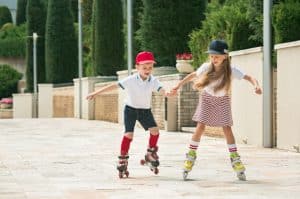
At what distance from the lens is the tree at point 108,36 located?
3559 centimetres

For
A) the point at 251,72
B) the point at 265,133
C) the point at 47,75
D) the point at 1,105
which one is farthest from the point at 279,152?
the point at 1,105

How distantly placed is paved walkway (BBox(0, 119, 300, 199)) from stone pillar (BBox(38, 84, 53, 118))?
29991mm

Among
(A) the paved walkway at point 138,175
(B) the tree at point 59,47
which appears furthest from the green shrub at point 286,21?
(B) the tree at point 59,47

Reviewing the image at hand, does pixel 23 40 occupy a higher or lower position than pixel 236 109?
higher

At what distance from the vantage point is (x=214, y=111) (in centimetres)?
923

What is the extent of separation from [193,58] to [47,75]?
25191mm

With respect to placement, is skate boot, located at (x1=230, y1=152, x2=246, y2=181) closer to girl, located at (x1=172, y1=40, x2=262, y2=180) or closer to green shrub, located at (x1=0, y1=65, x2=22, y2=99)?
girl, located at (x1=172, y1=40, x2=262, y2=180)

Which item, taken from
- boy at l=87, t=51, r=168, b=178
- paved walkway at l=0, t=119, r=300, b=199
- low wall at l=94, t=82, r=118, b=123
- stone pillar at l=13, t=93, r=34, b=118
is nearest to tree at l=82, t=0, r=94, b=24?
stone pillar at l=13, t=93, r=34, b=118

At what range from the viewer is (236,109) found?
54.0ft

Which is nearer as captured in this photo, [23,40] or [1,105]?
[1,105]

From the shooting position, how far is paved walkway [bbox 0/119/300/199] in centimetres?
811

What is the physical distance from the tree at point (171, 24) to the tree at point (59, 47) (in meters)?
20.9

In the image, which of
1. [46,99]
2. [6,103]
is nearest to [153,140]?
[46,99]

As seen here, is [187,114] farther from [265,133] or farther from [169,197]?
[169,197]
